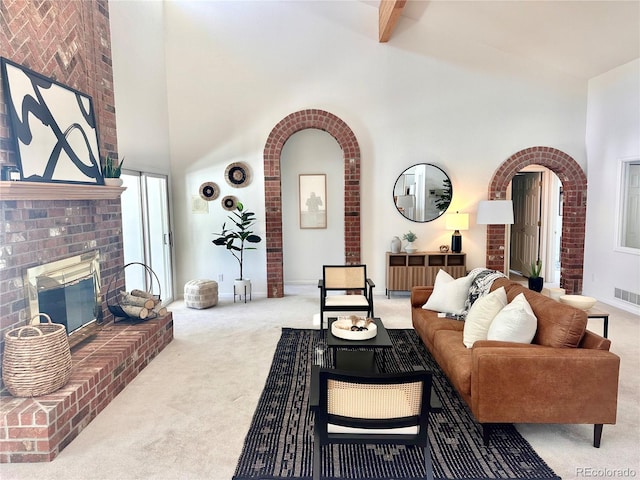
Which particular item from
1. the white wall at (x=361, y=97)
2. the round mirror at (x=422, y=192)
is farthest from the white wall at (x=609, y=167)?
the round mirror at (x=422, y=192)

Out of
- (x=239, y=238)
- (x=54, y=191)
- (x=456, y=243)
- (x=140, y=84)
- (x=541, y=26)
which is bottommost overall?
(x=456, y=243)

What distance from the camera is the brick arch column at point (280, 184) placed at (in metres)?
6.22

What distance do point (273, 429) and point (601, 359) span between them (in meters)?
2.02

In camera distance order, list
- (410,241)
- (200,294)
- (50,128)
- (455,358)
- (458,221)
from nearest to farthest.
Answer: (455,358) → (50,128) → (200,294) → (458,221) → (410,241)

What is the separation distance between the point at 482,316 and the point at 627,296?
3.68m

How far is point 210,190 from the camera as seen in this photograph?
6.37 meters

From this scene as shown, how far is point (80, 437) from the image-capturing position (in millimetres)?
2693

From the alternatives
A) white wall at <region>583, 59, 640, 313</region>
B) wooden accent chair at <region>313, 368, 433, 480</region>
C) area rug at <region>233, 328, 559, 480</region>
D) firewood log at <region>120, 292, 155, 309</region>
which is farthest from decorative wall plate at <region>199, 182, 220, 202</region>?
white wall at <region>583, 59, 640, 313</region>

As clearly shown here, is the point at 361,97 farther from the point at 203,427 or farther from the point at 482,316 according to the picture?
the point at 203,427

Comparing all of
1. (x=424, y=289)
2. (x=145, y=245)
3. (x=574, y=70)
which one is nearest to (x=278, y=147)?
(x=145, y=245)

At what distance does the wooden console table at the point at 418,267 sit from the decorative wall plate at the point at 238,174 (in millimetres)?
2418

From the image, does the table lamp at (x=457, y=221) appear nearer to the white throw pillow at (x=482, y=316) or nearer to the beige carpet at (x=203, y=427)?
the beige carpet at (x=203, y=427)

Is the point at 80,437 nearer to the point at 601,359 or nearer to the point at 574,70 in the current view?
the point at 601,359

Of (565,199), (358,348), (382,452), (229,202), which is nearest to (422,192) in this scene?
(565,199)
